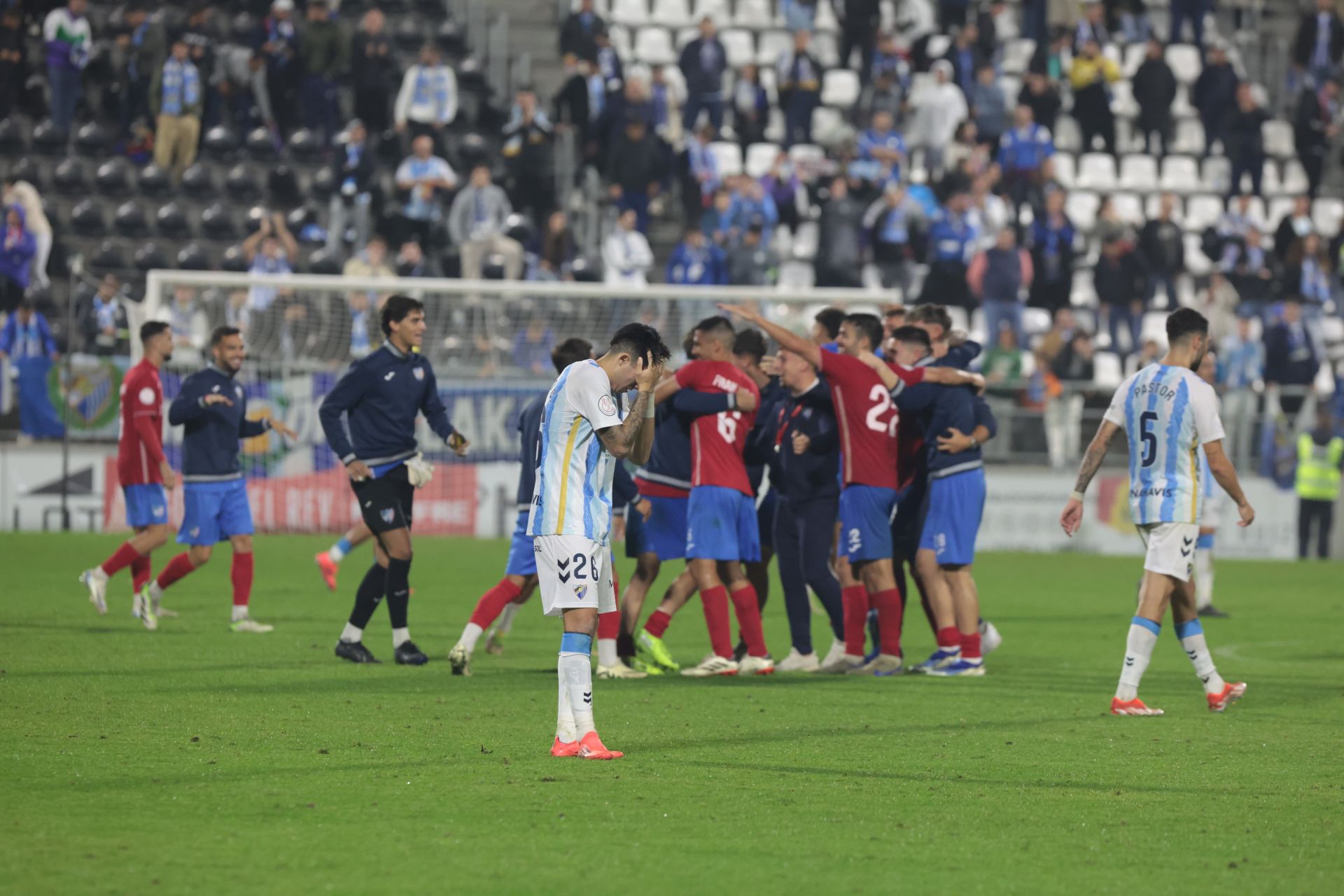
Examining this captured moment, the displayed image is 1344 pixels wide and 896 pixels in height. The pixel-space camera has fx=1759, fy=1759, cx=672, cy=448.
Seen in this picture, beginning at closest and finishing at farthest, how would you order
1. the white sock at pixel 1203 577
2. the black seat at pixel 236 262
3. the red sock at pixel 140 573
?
the red sock at pixel 140 573 < the white sock at pixel 1203 577 < the black seat at pixel 236 262

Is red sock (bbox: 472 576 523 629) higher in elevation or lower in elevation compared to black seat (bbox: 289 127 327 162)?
lower

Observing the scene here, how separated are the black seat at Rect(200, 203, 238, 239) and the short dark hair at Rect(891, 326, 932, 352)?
17089 mm

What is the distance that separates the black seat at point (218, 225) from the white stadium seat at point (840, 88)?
10.5 m

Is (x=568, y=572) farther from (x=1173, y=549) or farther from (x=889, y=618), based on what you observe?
(x=889, y=618)

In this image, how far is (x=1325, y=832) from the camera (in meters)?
6.41

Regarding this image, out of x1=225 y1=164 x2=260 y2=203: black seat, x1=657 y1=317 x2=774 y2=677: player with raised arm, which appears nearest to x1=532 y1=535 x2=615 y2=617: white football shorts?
x1=657 y1=317 x2=774 y2=677: player with raised arm

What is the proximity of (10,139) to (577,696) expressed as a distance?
22827 millimetres

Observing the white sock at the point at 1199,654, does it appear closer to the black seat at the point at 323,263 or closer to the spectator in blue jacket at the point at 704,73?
the black seat at the point at 323,263

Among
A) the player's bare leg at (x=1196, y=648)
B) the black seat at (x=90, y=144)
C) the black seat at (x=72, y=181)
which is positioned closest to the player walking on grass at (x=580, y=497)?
the player's bare leg at (x=1196, y=648)

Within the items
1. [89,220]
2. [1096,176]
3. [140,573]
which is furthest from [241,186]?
[1096,176]

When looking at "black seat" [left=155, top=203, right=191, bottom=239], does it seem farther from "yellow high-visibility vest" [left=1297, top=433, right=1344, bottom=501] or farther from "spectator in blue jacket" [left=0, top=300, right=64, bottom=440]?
"yellow high-visibility vest" [left=1297, top=433, right=1344, bottom=501]

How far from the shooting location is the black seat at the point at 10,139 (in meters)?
27.3

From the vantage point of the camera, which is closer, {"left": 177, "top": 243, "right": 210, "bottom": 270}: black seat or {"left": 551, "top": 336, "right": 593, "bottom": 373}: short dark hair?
{"left": 551, "top": 336, "right": 593, "bottom": 373}: short dark hair

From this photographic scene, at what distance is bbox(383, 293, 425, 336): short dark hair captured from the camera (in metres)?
11.0
